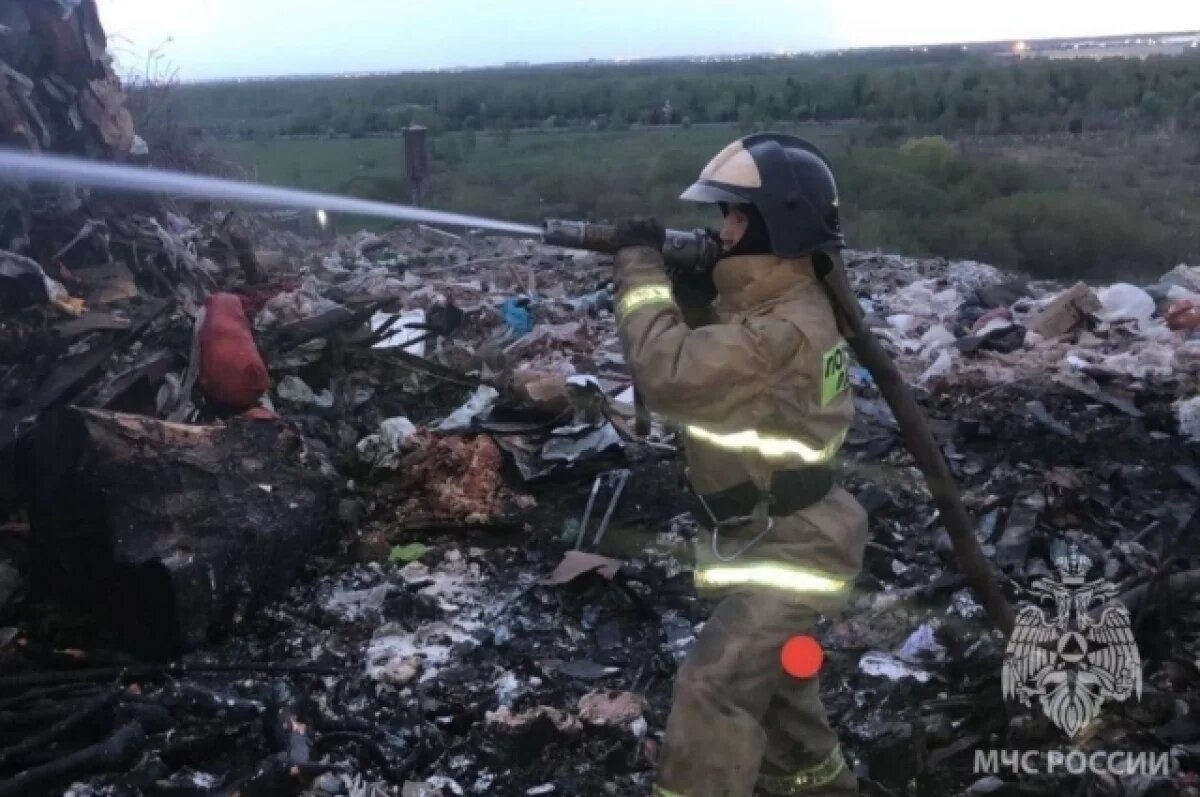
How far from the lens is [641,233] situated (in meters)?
3.08

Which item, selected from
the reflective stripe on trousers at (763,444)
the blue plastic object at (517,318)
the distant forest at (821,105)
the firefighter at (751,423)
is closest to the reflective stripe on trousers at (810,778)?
the firefighter at (751,423)

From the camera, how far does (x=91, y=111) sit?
7.78 m

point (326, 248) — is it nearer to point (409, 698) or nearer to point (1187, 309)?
point (1187, 309)

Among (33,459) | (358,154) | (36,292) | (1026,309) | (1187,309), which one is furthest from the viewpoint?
(358,154)

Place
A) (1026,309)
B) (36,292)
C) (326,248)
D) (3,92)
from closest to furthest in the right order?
(36,292)
(3,92)
(1026,309)
(326,248)

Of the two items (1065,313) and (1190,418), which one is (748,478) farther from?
(1065,313)

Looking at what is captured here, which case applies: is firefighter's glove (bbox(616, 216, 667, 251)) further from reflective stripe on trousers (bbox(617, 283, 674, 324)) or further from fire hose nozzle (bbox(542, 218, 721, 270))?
reflective stripe on trousers (bbox(617, 283, 674, 324))

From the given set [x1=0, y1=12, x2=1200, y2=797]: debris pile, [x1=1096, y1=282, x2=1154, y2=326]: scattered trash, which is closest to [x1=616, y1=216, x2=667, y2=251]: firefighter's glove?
[x1=0, y1=12, x2=1200, y2=797]: debris pile

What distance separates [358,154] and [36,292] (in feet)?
108

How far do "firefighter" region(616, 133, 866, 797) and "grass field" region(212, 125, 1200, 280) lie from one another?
13579 millimetres

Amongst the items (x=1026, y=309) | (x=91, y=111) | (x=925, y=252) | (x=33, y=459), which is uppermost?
(x=91, y=111)

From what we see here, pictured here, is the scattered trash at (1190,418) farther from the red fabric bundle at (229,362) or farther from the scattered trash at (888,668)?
the red fabric bundle at (229,362)

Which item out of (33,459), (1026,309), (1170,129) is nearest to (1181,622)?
(33,459)

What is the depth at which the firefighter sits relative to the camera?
2863 mm
